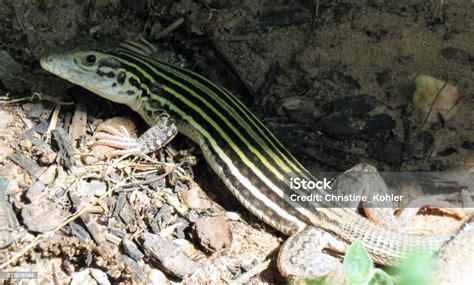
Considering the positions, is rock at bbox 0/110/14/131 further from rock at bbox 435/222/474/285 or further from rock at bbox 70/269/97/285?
rock at bbox 435/222/474/285

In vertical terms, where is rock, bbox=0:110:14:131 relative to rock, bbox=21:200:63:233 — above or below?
above

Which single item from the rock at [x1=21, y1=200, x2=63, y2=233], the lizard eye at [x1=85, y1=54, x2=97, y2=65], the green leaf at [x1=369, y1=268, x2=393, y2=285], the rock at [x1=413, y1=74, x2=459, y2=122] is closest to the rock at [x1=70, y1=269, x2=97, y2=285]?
the rock at [x1=21, y1=200, x2=63, y2=233]

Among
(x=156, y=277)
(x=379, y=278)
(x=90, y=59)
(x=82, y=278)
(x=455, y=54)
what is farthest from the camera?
(x=455, y=54)

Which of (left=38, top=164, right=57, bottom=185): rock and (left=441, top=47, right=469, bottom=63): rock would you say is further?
(left=441, top=47, right=469, bottom=63): rock

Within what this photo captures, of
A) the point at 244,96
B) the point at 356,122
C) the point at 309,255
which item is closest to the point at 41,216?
the point at 309,255

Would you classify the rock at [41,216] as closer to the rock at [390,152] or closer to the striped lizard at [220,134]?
the striped lizard at [220,134]

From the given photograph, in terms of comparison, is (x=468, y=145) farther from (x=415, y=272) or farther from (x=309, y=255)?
(x=415, y=272)

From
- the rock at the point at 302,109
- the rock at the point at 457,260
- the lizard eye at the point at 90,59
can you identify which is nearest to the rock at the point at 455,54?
the rock at the point at 302,109

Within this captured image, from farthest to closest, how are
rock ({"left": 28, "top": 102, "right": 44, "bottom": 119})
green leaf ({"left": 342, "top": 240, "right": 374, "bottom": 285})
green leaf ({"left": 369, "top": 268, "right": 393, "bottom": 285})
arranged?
rock ({"left": 28, "top": 102, "right": 44, "bottom": 119}) → green leaf ({"left": 369, "top": 268, "right": 393, "bottom": 285}) → green leaf ({"left": 342, "top": 240, "right": 374, "bottom": 285})
